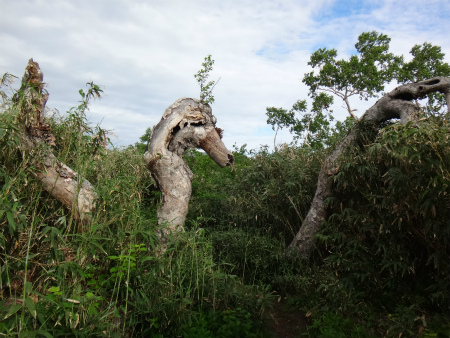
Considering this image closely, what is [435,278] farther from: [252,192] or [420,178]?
[252,192]

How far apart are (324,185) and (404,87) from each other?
1673mm

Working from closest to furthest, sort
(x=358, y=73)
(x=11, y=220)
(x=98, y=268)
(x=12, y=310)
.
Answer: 1. (x=12, y=310)
2. (x=11, y=220)
3. (x=98, y=268)
4. (x=358, y=73)

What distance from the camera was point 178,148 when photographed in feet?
20.6

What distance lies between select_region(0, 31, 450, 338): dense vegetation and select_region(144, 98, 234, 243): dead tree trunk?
726mm

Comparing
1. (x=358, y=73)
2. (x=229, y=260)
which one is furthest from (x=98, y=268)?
(x=358, y=73)

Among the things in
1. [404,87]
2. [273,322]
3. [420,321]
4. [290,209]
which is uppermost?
[404,87]

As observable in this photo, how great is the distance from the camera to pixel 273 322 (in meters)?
4.23

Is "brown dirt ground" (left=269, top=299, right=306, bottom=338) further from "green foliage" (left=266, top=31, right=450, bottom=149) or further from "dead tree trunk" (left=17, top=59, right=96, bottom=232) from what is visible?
"green foliage" (left=266, top=31, right=450, bottom=149)

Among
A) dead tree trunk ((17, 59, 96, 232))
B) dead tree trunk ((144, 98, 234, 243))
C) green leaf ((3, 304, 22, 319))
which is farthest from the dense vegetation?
dead tree trunk ((144, 98, 234, 243))

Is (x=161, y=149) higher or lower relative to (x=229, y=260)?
higher

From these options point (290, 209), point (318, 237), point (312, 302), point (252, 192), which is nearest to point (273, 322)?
point (312, 302)

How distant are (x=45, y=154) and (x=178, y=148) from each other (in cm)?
238

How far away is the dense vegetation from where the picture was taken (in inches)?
127

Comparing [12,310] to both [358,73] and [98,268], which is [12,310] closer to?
[98,268]
